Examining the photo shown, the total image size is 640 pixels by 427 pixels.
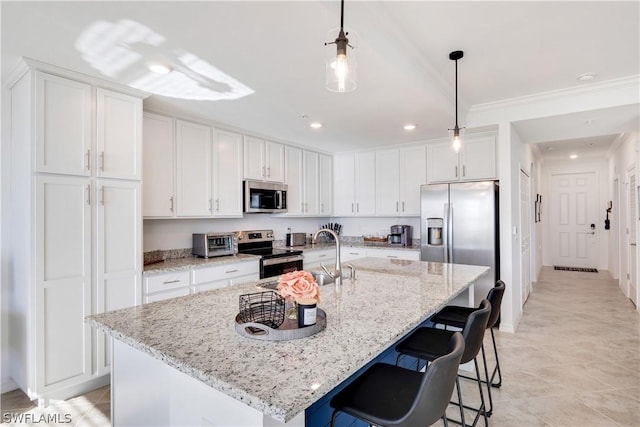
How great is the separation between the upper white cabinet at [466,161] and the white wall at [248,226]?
890 mm

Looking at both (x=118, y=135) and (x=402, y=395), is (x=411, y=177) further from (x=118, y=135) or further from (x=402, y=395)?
(x=402, y=395)

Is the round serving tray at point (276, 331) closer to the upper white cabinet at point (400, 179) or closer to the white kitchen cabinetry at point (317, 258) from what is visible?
the white kitchen cabinetry at point (317, 258)

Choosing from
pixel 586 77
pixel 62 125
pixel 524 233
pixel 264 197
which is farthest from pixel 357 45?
pixel 524 233

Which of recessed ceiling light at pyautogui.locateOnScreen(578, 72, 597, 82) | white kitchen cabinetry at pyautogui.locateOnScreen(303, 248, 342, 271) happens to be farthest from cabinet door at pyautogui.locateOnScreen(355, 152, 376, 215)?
recessed ceiling light at pyautogui.locateOnScreen(578, 72, 597, 82)

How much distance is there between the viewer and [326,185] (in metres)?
5.39

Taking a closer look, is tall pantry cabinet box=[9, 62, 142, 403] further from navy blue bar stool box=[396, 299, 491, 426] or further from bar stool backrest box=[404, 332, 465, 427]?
bar stool backrest box=[404, 332, 465, 427]

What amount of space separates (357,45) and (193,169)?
7.41ft

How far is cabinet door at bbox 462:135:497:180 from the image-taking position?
4.03 m

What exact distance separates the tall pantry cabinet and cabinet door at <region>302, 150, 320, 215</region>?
2.56 meters

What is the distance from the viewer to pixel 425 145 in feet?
15.1

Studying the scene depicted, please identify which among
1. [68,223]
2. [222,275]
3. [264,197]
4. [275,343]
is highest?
[264,197]

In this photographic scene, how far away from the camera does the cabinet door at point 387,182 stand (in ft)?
16.0

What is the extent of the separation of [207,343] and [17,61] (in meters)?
2.45

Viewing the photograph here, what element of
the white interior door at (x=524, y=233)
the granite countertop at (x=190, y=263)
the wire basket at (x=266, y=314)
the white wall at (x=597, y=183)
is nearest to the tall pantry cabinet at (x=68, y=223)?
the granite countertop at (x=190, y=263)
